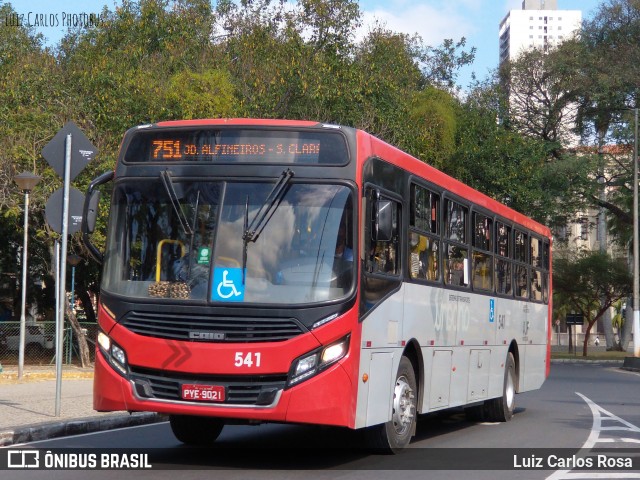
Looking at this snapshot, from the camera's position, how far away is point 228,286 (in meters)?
10.2

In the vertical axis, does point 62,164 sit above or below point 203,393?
above

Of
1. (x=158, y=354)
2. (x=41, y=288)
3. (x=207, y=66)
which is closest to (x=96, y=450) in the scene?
(x=158, y=354)

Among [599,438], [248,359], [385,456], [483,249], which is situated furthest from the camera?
[483,249]

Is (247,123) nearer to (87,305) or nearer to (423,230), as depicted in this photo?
(423,230)

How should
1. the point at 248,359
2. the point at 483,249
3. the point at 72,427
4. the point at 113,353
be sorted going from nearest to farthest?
the point at 248,359 → the point at 113,353 → the point at 72,427 → the point at 483,249

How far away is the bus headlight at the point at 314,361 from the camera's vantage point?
10.1 meters

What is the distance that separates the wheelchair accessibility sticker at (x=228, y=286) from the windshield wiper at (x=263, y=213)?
6 cm

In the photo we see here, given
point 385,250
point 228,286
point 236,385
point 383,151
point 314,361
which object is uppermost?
point 383,151

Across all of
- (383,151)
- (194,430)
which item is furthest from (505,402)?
(383,151)

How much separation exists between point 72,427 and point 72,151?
3.70m

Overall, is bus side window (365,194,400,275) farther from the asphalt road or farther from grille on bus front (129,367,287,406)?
the asphalt road

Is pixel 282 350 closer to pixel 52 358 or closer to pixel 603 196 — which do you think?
pixel 52 358

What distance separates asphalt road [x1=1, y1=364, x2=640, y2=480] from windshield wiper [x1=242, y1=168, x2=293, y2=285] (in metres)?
2.00

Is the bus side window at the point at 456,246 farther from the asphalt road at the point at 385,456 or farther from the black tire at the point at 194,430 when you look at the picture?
the black tire at the point at 194,430
